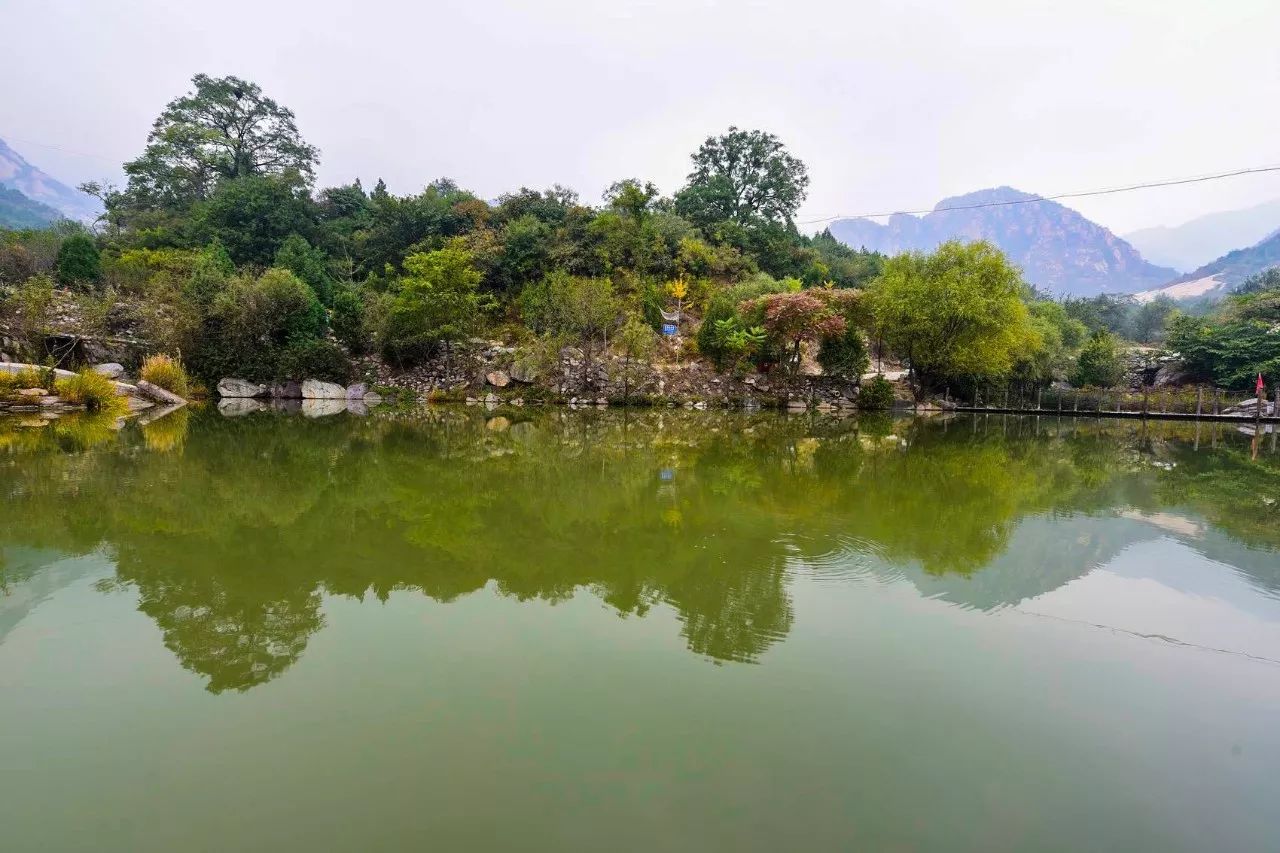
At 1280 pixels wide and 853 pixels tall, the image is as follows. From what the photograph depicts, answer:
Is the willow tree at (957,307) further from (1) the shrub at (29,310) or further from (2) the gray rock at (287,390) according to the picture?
(1) the shrub at (29,310)

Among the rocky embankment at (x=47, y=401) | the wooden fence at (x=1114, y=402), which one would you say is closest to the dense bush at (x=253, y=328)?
the rocky embankment at (x=47, y=401)

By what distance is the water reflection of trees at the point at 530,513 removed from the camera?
4.15m

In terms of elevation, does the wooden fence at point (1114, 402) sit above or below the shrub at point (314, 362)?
below

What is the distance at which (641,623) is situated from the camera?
12.6 feet

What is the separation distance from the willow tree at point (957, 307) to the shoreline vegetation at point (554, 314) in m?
0.07

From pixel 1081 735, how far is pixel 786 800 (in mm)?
1523

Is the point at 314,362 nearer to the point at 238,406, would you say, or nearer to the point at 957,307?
the point at 238,406

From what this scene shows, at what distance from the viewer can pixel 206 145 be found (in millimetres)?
36406

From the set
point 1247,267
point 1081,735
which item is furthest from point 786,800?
point 1247,267

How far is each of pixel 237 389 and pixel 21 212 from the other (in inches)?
3457

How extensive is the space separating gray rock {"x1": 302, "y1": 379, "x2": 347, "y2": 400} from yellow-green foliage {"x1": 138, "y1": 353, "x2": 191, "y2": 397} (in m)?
3.70

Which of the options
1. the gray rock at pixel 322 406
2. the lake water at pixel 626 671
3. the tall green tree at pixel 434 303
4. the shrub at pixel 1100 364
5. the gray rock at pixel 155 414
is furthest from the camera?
the shrub at pixel 1100 364

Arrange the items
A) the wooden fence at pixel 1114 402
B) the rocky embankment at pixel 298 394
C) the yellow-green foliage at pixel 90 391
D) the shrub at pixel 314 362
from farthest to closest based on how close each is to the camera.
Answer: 1. the shrub at pixel 314 362
2. the wooden fence at pixel 1114 402
3. the rocky embankment at pixel 298 394
4. the yellow-green foliage at pixel 90 391

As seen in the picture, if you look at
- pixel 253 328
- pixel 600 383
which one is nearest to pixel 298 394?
→ pixel 253 328
